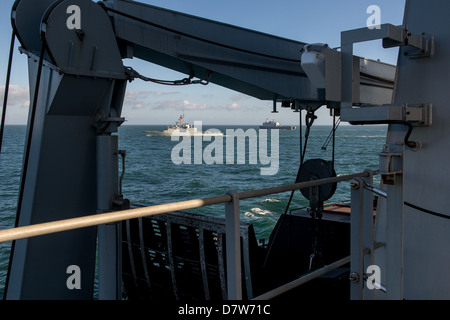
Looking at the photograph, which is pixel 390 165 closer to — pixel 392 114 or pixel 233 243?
pixel 392 114

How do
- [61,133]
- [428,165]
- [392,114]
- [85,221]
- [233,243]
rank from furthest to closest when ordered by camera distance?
[61,133] < [428,165] < [392,114] < [233,243] < [85,221]

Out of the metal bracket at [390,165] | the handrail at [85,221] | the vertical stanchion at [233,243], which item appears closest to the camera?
the handrail at [85,221]

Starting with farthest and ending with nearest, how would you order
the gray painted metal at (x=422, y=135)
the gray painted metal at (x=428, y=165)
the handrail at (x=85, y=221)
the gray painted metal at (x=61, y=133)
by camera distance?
1. the gray painted metal at (x=61, y=133)
2. the gray painted metal at (x=428, y=165)
3. the gray painted metal at (x=422, y=135)
4. the handrail at (x=85, y=221)

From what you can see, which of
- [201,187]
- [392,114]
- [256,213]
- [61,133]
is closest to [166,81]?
[61,133]

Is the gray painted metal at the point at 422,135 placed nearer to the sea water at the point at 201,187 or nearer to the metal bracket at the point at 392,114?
the metal bracket at the point at 392,114

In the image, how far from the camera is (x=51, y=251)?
14.0 ft

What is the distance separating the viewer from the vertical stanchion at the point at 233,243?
227 cm

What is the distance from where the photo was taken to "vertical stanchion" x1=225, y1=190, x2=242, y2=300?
7.44 feet

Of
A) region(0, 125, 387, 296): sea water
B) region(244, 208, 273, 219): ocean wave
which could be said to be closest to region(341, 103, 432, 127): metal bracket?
region(0, 125, 387, 296): sea water

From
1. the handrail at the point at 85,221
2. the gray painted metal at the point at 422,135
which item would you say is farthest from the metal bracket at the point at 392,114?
the handrail at the point at 85,221

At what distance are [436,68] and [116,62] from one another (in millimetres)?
2784

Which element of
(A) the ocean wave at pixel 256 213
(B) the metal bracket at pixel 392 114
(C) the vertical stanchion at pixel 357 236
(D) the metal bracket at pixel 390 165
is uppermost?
(B) the metal bracket at pixel 392 114

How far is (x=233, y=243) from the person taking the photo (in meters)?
2.29

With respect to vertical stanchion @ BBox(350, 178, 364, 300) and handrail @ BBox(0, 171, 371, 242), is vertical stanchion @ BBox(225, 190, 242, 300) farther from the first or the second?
vertical stanchion @ BBox(350, 178, 364, 300)
